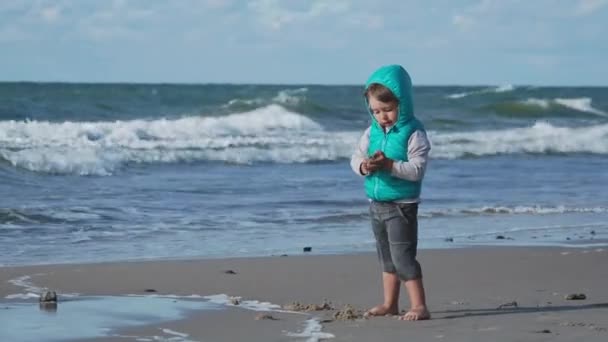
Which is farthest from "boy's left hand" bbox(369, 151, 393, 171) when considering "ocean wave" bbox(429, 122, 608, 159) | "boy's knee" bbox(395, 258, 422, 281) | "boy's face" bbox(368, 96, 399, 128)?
"ocean wave" bbox(429, 122, 608, 159)

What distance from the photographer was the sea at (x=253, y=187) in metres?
9.78

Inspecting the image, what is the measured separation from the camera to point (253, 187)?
14953mm

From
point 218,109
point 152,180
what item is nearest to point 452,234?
point 152,180

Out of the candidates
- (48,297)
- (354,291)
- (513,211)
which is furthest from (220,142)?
(48,297)

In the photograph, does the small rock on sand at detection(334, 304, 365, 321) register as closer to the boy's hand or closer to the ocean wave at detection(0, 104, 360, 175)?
the boy's hand

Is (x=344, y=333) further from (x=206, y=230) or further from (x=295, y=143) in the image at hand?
(x=295, y=143)

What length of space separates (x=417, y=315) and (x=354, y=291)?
1.28 m

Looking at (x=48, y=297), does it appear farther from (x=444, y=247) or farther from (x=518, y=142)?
(x=518, y=142)

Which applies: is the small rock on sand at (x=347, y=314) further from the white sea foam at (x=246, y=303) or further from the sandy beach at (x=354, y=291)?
the white sea foam at (x=246, y=303)

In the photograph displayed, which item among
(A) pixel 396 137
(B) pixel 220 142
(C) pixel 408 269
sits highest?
(B) pixel 220 142

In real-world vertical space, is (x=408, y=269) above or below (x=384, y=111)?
below

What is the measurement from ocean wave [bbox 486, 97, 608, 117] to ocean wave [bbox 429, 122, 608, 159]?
11.2 meters

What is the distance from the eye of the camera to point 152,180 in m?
16.0

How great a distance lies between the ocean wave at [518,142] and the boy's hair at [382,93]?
16.1 metres
